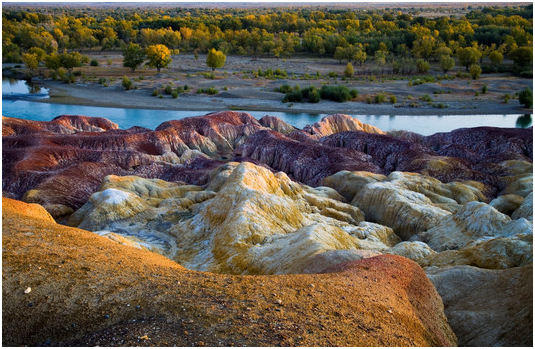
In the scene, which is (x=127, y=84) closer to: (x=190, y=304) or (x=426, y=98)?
(x=426, y=98)

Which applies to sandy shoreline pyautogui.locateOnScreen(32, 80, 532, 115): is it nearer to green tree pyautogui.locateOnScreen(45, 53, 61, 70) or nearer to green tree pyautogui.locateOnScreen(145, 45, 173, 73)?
green tree pyautogui.locateOnScreen(45, 53, 61, 70)

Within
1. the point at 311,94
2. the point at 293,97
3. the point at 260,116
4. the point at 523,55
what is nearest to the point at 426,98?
the point at 311,94

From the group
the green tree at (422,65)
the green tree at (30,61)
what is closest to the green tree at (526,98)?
the green tree at (422,65)

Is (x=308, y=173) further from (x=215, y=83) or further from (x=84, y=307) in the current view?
(x=215, y=83)

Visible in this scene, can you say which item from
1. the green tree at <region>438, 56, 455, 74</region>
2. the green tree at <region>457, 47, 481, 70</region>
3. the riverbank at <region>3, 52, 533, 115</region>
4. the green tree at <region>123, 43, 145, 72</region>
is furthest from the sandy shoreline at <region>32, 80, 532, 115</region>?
the green tree at <region>457, 47, 481, 70</region>

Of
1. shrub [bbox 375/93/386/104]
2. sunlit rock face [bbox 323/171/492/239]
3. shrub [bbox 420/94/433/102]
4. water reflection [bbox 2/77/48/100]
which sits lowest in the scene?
water reflection [bbox 2/77/48/100]

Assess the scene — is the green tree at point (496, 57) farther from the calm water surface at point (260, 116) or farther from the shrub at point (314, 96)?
the shrub at point (314, 96)

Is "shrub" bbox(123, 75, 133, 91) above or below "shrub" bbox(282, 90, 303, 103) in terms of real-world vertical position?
below
